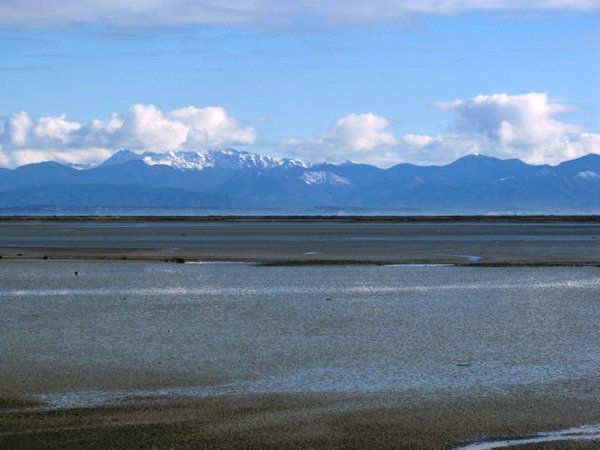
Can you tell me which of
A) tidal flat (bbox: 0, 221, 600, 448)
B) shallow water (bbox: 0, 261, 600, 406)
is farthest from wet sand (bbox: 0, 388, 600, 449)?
shallow water (bbox: 0, 261, 600, 406)

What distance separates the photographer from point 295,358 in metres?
21.2

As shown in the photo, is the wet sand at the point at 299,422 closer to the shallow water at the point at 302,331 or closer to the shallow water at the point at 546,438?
the shallow water at the point at 546,438

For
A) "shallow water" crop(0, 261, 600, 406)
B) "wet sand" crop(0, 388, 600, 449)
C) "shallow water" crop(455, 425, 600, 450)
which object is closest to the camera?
"shallow water" crop(455, 425, 600, 450)

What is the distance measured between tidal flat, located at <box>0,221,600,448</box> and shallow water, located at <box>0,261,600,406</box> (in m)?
0.07

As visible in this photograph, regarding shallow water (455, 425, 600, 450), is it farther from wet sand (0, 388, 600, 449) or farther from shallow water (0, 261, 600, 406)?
shallow water (0, 261, 600, 406)

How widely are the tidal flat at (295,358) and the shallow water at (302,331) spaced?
7 centimetres

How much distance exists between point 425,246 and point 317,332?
4307 centimetres

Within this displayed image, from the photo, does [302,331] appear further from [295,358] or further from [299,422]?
[299,422]

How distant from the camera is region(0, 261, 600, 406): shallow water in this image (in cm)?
1900

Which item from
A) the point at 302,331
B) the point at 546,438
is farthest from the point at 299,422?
the point at 302,331

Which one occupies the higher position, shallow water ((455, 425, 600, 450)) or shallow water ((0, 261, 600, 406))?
shallow water ((0, 261, 600, 406))

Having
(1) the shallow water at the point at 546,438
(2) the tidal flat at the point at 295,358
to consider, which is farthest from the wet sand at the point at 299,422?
(1) the shallow water at the point at 546,438

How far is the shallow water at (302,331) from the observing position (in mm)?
19000

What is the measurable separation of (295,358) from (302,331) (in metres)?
3.85
